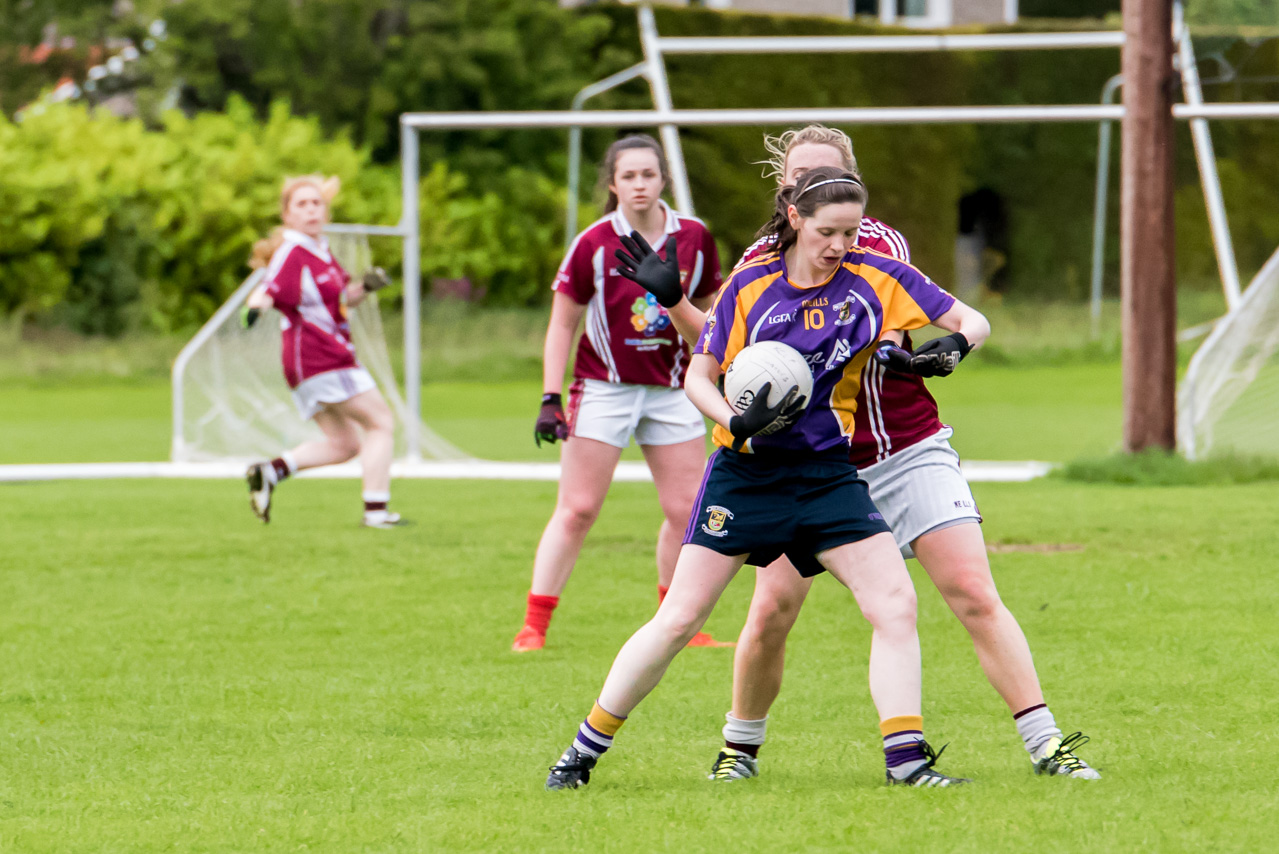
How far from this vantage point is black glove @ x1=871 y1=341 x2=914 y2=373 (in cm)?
453

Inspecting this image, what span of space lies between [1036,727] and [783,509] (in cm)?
93

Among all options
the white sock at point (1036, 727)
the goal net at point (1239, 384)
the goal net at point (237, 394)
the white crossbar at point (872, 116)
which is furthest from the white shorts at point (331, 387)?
the white sock at point (1036, 727)

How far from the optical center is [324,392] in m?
11.1

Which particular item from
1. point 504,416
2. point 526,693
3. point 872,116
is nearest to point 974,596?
point 526,693

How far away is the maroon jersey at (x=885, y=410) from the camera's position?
490 centimetres

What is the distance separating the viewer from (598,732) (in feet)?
15.7

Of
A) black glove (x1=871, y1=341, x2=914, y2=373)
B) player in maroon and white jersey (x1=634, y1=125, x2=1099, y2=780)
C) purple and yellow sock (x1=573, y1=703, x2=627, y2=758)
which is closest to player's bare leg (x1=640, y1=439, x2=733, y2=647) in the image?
player in maroon and white jersey (x1=634, y1=125, x2=1099, y2=780)

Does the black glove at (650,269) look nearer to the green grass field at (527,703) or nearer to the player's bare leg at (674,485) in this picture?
the green grass field at (527,703)

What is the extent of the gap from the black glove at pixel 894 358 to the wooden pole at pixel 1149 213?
8979 mm

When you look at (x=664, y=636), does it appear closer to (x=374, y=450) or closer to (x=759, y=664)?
(x=759, y=664)

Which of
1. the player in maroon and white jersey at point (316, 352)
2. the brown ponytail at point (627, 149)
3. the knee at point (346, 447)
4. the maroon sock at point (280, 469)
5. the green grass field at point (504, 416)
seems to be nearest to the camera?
the brown ponytail at point (627, 149)

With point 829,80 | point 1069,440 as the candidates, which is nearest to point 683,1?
point 829,80

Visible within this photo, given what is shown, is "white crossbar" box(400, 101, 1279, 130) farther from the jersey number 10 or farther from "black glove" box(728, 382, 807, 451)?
"black glove" box(728, 382, 807, 451)

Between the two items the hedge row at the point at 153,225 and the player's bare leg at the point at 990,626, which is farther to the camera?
the hedge row at the point at 153,225
